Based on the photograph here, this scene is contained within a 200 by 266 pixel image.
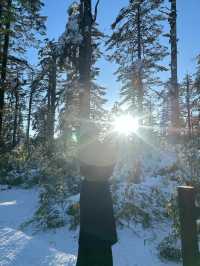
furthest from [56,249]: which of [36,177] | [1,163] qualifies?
[1,163]

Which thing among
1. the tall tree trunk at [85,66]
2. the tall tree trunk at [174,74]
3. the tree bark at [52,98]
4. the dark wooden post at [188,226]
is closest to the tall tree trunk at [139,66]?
the tall tree trunk at [174,74]

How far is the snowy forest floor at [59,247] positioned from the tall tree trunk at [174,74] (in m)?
10.0

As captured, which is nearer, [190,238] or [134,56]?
[190,238]

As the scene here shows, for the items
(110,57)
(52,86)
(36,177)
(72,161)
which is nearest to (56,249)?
(72,161)

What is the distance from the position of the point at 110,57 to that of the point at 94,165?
723 inches

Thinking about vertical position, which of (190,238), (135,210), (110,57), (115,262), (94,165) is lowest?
(115,262)

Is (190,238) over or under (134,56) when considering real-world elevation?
under

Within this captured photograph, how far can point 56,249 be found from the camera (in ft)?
20.2

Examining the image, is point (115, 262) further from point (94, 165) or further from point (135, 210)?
point (94, 165)

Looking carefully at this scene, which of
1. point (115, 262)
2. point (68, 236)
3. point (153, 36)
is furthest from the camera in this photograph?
point (153, 36)

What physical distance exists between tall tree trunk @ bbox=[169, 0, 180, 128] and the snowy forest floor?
10006 mm

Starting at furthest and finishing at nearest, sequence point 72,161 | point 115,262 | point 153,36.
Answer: point 153,36
point 72,161
point 115,262

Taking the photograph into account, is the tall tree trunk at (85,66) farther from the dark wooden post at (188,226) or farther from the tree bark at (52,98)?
the tree bark at (52,98)

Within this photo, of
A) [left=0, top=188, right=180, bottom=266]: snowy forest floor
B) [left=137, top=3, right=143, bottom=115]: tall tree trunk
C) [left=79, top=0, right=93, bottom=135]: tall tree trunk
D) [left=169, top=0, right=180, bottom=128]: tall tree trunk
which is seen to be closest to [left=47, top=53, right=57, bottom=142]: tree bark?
[left=137, top=3, right=143, bottom=115]: tall tree trunk
